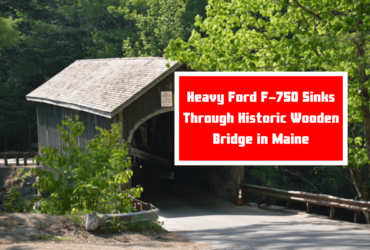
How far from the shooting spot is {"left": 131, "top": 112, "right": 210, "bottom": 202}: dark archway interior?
67.4ft

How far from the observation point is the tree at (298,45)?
1285 cm

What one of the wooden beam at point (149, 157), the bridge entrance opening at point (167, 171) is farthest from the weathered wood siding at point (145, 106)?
the wooden beam at point (149, 157)

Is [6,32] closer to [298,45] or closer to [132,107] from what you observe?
[132,107]

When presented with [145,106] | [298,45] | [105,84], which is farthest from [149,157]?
[298,45]

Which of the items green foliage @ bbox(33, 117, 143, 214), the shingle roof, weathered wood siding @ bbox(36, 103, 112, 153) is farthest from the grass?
weathered wood siding @ bbox(36, 103, 112, 153)

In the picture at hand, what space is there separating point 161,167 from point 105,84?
5944 millimetres

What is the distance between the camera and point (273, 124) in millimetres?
12492

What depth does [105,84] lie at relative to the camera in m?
18.5

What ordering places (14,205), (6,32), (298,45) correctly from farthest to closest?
(6,32) < (298,45) < (14,205)

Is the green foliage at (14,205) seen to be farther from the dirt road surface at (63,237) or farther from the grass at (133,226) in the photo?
the grass at (133,226)

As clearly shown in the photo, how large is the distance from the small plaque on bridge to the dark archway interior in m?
4.40

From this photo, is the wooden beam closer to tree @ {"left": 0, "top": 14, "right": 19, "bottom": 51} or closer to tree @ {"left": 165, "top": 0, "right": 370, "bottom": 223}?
tree @ {"left": 165, "top": 0, "right": 370, "bottom": 223}

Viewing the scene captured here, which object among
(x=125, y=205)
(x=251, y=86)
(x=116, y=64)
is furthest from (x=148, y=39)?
(x=125, y=205)

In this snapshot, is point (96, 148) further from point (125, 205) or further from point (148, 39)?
point (148, 39)
